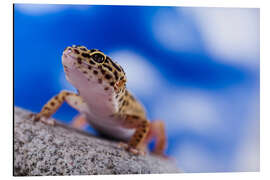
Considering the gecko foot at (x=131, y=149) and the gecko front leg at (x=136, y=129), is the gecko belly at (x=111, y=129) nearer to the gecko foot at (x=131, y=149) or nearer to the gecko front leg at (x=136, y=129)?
the gecko front leg at (x=136, y=129)

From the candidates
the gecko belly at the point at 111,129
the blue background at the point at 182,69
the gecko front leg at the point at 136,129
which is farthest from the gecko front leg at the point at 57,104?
the gecko front leg at the point at 136,129

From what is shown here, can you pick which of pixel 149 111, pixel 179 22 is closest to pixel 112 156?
pixel 149 111

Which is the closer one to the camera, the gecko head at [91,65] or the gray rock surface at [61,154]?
the gecko head at [91,65]

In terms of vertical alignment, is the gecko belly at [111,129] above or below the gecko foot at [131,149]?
above

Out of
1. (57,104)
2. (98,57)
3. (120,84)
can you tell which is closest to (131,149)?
(120,84)

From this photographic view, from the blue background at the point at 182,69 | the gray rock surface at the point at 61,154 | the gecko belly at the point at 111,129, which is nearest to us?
the gray rock surface at the point at 61,154

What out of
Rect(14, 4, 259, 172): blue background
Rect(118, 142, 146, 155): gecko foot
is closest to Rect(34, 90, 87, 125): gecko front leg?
Rect(14, 4, 259, 172): blue background

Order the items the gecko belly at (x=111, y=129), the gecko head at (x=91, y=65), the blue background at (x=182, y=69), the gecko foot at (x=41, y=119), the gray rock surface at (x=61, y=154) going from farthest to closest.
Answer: the gecko belly at (x=111, y=129) < the blue background at (x=182, y=69) < the gecko foot at (x=41, y=119) < the gray rock surface at (x=61, y=154) < the gecko head at (x=91, y=65)
